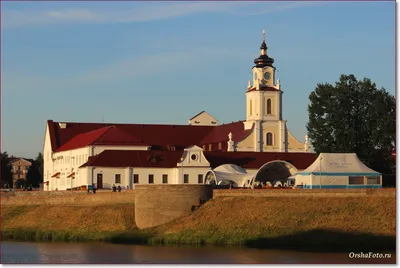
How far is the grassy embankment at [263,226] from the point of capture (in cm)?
7419

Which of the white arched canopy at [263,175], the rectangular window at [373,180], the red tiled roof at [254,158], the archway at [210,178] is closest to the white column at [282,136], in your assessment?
the red tiled roof at [254,158]

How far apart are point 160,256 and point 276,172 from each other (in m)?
34.4

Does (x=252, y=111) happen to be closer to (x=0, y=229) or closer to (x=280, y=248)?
(x=0, y=229)

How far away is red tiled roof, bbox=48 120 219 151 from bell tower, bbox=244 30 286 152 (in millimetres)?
7786

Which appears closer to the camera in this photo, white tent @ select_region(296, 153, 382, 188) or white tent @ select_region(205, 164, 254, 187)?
white tent @ select_region(296, 153, 382, 188)

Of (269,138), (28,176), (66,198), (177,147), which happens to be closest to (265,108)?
(269,138)

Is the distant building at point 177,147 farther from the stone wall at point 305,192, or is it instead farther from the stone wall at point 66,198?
the stone wall at point 305,192

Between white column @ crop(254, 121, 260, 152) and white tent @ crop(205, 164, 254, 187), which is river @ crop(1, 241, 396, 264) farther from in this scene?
white column @ crop(254, 121, 260, 152)

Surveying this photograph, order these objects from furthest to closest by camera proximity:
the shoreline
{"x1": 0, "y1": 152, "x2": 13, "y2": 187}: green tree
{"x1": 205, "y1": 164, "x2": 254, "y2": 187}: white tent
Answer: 1. {"x1": 0, "y1": 152, "x2": 13, "y2": 187}: green tree
2. {"x1": 205, "y1": 164, "x2": 254, "y2": 187}: white tent
3. the shoreline

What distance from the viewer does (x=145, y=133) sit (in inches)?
5074

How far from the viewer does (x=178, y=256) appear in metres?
69.4

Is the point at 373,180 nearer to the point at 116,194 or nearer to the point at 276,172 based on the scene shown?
the point at 276,172

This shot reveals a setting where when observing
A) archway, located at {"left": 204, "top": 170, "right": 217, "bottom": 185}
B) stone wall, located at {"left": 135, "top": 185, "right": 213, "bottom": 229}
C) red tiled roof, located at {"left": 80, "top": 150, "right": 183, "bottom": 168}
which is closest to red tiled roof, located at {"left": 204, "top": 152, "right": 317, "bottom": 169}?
red tiled roof, located at {"left": 80, "top": 150, "right": 183, "bottom": 168}

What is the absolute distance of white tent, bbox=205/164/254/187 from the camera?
10256 centimetres
